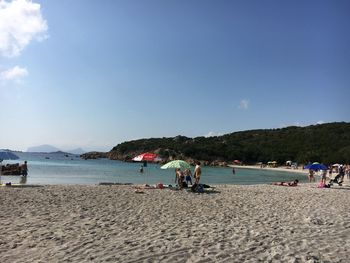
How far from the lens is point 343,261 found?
7.67m

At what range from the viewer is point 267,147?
12469cm

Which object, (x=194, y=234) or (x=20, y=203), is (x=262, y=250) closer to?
(x=194, y=234)

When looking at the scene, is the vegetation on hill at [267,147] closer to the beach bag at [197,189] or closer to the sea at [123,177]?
the sea at [123,177]

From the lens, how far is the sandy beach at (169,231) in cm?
782

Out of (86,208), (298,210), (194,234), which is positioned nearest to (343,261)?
(194,234)

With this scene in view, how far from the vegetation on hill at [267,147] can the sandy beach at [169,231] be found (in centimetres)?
7929

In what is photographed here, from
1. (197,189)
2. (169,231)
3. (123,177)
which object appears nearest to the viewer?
(169,231)

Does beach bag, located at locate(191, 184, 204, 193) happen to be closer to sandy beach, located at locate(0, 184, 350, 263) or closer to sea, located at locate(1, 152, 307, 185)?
sandy beach, located at locate(0, 184, 350, 263)

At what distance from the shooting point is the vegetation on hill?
107188 mm

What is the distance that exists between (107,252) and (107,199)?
359 inches

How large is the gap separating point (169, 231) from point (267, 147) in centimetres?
11827

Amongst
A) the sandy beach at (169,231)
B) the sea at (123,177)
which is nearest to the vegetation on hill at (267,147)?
the sea at (123,177)

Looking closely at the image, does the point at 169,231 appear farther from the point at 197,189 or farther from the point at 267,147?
the point at 267,147

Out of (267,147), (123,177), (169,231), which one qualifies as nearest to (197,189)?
(169,231)
